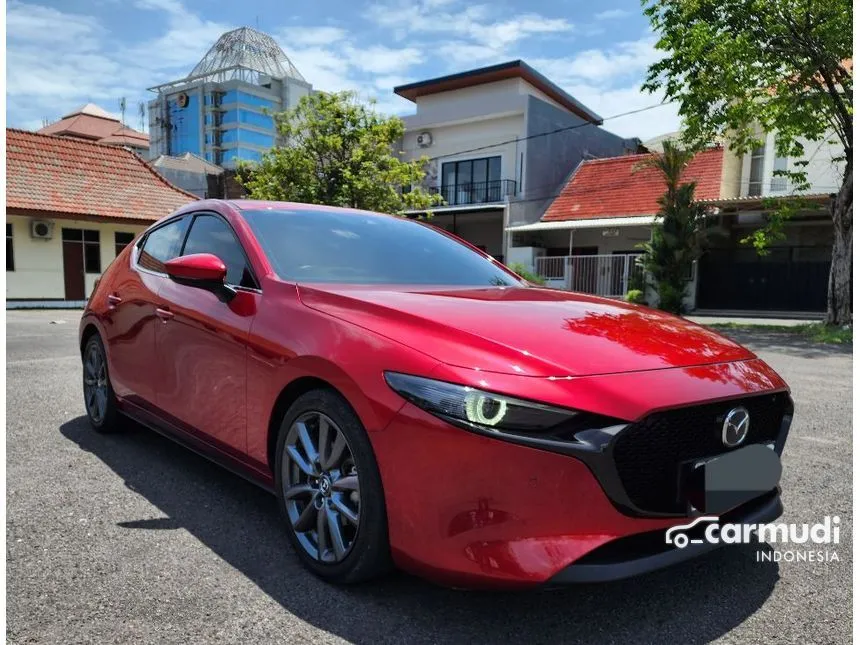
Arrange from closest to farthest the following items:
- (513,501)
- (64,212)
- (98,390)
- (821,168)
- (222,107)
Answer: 1. (513,501)
2. (98,390)
3. (821,168)
4. (64,212)
5. (222,107)

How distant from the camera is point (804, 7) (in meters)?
12.3

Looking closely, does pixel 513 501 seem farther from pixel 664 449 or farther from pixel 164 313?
pixel 164 313

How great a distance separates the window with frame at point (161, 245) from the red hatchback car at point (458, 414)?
2.21 ft

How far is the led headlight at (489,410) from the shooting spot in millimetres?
1922

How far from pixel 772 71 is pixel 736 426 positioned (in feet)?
44.0

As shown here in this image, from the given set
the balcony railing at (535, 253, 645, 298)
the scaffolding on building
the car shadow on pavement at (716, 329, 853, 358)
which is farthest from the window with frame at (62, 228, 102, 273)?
the scaffolding on building

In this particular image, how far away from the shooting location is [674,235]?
18.5 m

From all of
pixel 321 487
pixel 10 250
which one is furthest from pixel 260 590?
pixel 10 250

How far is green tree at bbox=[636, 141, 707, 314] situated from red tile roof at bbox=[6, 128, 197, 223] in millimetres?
15717

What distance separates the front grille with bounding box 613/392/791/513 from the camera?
1962mm

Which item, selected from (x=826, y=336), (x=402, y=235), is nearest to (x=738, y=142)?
(x=826, y=336)

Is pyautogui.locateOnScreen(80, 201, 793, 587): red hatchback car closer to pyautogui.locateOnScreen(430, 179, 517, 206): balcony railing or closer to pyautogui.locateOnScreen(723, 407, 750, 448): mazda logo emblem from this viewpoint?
pyautogui.locateOnScreen(723, 407, 750, 448): mazda logo emblem

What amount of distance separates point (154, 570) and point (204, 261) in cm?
130

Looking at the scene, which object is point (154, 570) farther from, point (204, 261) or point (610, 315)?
point (610, 315)
